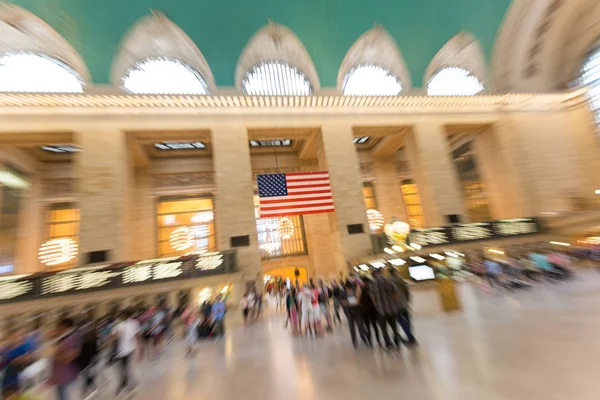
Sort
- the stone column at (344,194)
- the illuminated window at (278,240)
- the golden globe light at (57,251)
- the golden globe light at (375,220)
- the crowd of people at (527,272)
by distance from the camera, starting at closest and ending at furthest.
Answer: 1. the crowd of people at (527,272)
2. the stone column at (344,194)
3. the golden globe light at (57,251)
4. the illuminated window at (278,240)
5. the golden globe light at (375,220)

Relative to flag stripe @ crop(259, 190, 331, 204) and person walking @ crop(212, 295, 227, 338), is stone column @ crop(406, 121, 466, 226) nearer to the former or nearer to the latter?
flag stripe @ crop(259, 190, 331, 204)

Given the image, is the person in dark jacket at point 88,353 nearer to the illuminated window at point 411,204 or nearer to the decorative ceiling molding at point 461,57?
the decorative ceiling molding at point 461,57

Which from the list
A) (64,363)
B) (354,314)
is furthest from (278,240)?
(64,363)

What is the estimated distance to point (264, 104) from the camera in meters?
11.8

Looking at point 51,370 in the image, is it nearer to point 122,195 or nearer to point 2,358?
point 2,358

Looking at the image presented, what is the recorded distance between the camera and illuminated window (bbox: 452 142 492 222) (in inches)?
636

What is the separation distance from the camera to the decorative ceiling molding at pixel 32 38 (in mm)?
9430

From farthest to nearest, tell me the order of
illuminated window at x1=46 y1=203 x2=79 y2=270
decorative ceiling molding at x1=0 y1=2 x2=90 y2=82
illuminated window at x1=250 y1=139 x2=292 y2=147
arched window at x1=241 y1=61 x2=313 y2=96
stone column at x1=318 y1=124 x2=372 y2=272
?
illuminated window at x1=250 y1=139 x2=292 y2=147, illuminated window at x1=46 y1=203 x2=79 y2=270, arched window at x1=241 y1=61 x2=313 y2=96, stone column at x1=318 y1=124 x2=372 y2=272, decorative ceiling molding at x1=0 y1=2 x2=90 y2=82

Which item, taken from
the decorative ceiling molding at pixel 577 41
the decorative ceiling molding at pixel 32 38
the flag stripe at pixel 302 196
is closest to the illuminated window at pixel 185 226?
the flag stripe at pixel 302 196

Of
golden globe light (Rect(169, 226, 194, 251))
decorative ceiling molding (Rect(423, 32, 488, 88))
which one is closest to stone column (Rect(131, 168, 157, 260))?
golden globe light (Rect(169, 226, 194, 251))

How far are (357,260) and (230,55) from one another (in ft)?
35.3

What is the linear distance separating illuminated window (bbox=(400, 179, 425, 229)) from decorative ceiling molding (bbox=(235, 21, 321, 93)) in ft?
31.5

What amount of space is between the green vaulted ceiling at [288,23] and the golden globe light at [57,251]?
8.64 m

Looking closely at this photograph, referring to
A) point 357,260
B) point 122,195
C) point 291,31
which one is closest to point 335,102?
point 291,31
